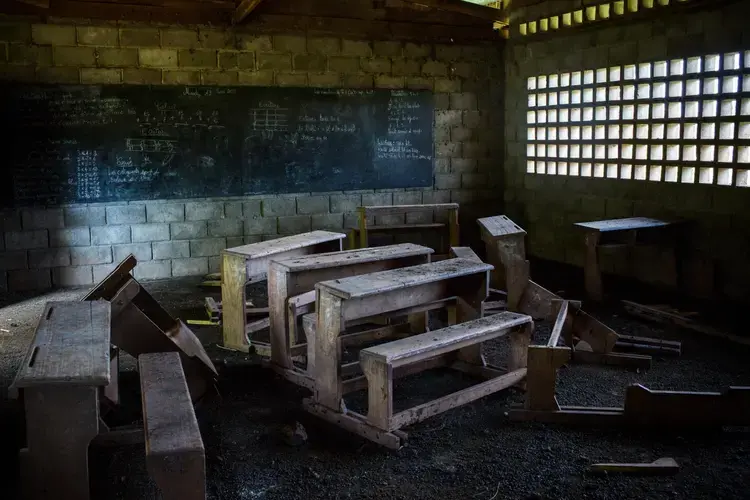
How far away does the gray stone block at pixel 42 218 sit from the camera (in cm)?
725

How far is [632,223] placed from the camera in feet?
21.6

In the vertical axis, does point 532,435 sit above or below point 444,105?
below

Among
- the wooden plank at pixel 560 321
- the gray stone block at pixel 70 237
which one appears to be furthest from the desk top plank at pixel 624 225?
the gray stone block at pixel 70 237

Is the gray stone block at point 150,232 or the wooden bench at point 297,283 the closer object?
the wooden bench at point 297,283

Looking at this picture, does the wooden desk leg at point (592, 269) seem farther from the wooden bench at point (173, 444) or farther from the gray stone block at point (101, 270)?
the gray stone block at point (101, 270)

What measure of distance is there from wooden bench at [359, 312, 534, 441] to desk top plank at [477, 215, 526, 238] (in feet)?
6.05

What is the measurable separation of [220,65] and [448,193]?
11.5 feet

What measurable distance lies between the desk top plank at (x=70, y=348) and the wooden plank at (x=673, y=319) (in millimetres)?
4720

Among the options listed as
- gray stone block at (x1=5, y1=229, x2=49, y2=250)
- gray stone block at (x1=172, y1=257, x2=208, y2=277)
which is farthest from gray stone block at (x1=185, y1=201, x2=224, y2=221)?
gray stone block at (x1=5, y1=229, x2=49, y2=250)

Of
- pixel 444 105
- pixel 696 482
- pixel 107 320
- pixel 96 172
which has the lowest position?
pixel 696 482

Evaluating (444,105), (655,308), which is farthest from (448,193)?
(655,308)

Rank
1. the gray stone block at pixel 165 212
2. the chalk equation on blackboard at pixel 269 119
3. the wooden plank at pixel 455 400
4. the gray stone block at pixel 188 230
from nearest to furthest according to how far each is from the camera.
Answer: the wooden plank at pixel 455 400 → the gray stone block at pixel 165 212 → the gray stone block at pixel 188 230 → the chalk equation on blackboard at pixel 269 119

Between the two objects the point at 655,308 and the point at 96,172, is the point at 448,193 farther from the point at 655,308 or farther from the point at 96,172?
the point at 96,172

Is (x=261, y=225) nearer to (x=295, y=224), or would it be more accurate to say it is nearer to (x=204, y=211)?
(x=295, y=224)
